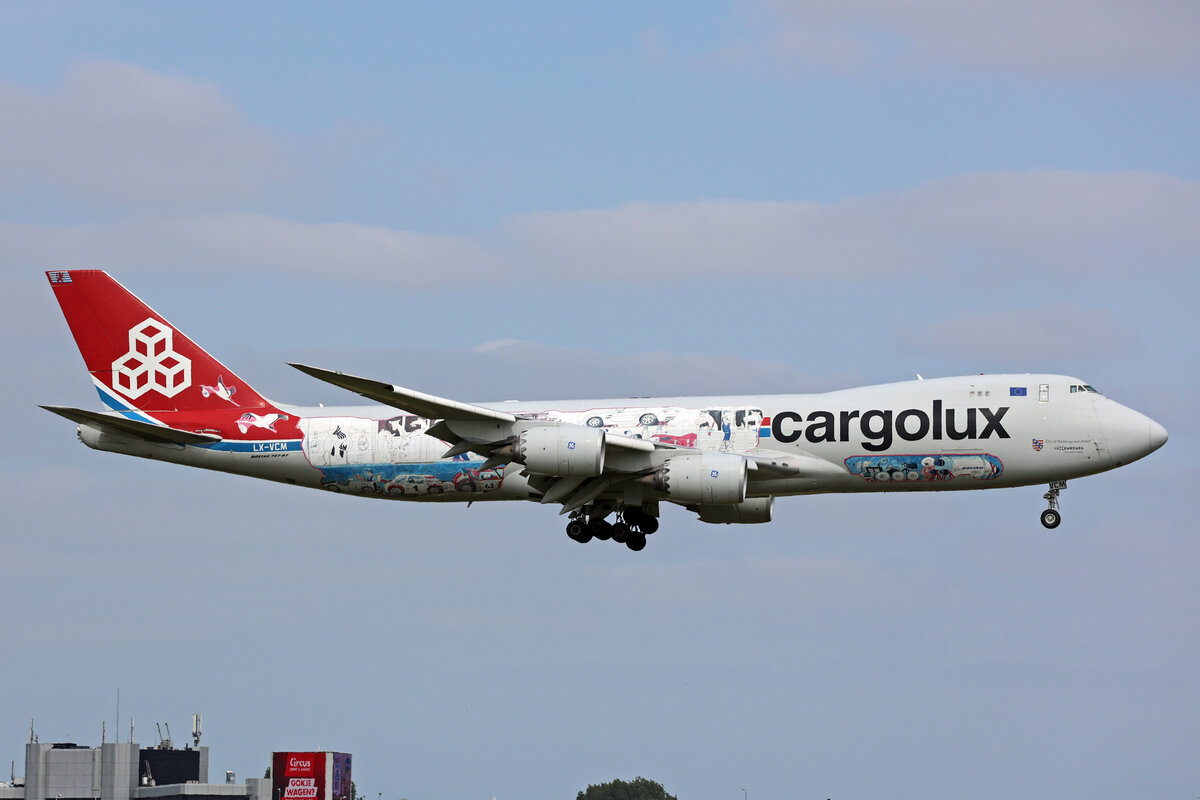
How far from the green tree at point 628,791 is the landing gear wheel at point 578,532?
3939 inches

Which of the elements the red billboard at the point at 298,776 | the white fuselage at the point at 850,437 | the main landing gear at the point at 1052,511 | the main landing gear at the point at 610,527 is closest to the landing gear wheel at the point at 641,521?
the main landing gear at the point at 610,527

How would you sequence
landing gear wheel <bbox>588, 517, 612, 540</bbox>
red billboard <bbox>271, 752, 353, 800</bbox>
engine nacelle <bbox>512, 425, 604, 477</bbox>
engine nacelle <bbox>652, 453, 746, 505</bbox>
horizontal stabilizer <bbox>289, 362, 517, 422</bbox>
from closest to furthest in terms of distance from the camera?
horizontal stabilizer <bbox>289, 362, 517, 422</bbox> → engine nacelle <bbox>512, 425, 604, 477</bbox> → engine nacelle <bbox>652, 453, 746, 505</bbox> → landing gear wheel <bbox>588, 517, 612, 540</bbox> → red billboard <bbox>271, 752, 353, 800</bbox>

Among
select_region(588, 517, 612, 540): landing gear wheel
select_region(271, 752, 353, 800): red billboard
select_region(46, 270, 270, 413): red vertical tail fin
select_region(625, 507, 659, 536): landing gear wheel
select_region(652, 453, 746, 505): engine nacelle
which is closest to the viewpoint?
select_region(652, 453, 746, 505): engine nacelle

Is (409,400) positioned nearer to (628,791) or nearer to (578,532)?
(578,532)

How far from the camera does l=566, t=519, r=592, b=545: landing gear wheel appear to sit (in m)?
58.8

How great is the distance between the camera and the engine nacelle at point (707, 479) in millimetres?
53312

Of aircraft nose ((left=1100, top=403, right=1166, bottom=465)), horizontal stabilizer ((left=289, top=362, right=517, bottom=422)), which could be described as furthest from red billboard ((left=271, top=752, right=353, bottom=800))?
aircraft nose ((left=1100, top=403, right=1166, bottom=465))

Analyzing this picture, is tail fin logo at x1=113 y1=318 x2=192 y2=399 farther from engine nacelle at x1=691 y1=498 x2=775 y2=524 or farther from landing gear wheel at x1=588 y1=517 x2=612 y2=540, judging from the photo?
engine nacelle at x1=691 y1=498 x2=775 y2=524

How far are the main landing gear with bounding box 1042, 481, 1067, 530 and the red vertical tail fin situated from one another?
26.6 meters

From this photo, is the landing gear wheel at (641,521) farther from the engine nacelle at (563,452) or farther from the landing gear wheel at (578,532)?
the engine nacelle at (563,452)

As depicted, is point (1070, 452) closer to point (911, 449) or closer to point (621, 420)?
point (911, 449)

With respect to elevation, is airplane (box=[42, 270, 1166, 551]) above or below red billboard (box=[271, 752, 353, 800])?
above

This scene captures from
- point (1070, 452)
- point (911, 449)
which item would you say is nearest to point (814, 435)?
point (911, 449)

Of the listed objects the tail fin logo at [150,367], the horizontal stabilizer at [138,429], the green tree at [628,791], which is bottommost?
the green tree at [628,791]
